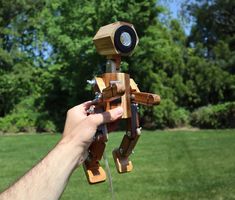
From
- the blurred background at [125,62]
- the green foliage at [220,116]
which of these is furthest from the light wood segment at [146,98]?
the green foliage at [220,116]

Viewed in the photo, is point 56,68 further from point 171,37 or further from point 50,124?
point 171,37

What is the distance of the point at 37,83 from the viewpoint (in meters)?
24.2

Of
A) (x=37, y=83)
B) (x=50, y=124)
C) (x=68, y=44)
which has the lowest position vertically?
(x=50, y=124)

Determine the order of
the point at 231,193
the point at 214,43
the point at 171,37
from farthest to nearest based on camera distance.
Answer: the point at 214,43 < the point at 171,37 < the point at 231,193

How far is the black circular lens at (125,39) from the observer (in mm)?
2100

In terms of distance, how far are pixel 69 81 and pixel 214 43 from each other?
329 inches

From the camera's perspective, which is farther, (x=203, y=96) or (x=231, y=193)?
(x=203, y=96)

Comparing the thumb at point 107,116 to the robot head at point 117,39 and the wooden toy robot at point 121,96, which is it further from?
the robot head at point 117,39

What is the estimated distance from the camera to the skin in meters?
1.49

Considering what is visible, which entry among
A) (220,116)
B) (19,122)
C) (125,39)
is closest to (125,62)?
(220,116)

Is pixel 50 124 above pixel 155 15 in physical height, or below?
below

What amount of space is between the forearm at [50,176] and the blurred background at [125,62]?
17065 millimetres

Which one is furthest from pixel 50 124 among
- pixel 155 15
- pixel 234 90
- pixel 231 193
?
pixel 231 193

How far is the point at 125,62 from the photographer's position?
18.9 m
